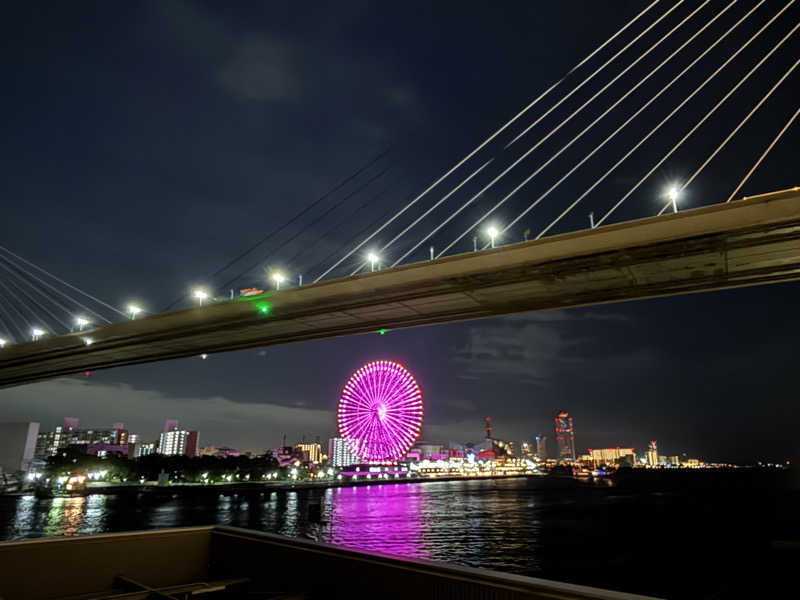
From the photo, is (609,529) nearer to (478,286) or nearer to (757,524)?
(757,524)

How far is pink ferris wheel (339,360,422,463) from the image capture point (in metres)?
50.2

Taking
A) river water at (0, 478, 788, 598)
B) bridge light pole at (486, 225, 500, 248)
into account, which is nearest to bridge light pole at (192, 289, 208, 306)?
river water at (0, 478, 788, 598)

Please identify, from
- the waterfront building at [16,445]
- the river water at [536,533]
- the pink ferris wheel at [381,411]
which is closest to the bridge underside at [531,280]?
the river water at [536,533]

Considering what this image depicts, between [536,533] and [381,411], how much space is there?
2211cm

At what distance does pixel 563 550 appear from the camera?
81.1ft

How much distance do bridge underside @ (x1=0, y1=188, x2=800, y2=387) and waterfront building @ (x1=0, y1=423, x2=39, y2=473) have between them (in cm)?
9440

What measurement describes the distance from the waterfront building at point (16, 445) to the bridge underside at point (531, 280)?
94.4 m

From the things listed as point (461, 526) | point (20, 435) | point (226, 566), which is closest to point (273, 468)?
point (20, 435)

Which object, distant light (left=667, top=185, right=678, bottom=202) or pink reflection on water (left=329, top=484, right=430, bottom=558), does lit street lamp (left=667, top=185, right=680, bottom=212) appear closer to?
distant light (left=667, top=185, right=678, bottom=202)

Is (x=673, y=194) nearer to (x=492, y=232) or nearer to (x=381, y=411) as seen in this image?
(x=492, y=232)

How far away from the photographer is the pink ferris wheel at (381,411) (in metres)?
50.2

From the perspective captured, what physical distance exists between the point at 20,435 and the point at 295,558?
120356 millimetres

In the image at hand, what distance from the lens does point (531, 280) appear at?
14914mm

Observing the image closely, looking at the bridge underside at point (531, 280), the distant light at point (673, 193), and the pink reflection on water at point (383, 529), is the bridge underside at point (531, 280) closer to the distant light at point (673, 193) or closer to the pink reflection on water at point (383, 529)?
the distant light at point (673, 193)
